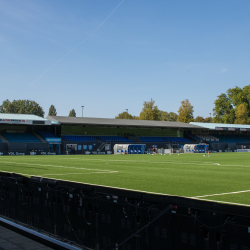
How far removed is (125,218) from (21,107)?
149303mm

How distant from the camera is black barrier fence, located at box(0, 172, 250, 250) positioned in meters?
4.20

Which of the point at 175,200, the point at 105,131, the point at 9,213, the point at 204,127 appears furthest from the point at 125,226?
the point at 204,127

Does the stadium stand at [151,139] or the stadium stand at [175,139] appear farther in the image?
the stadium stand at [175,139]

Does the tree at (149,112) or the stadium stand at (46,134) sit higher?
the tree at (149,112)

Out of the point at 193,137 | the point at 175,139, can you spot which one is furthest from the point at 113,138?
the point at 193,137

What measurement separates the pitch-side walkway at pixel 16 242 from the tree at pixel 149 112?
10400 centimetres

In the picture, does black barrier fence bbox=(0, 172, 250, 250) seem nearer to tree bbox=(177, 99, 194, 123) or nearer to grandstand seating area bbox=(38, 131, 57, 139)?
grandstand seating area bbox=(38, 131, 57, 139)

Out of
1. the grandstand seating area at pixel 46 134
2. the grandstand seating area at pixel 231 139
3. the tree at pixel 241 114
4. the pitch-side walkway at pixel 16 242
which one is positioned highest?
the tree at pixel 241 114

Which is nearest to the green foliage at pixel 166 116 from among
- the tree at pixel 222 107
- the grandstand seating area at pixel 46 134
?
the tree at pixel 222 107

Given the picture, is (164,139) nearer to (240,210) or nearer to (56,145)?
(56,145)

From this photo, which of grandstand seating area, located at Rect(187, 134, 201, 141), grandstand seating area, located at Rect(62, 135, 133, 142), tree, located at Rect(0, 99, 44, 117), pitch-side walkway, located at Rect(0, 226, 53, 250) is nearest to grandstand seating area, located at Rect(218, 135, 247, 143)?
grandstand seating area, located at Rect(187, 134, 201, 141)

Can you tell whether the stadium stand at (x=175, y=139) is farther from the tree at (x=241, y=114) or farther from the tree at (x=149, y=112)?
the tree at (x=241, y=114)

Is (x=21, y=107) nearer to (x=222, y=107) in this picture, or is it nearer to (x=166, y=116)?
(x=166, y=116)

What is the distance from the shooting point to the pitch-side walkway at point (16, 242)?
6.30 m
